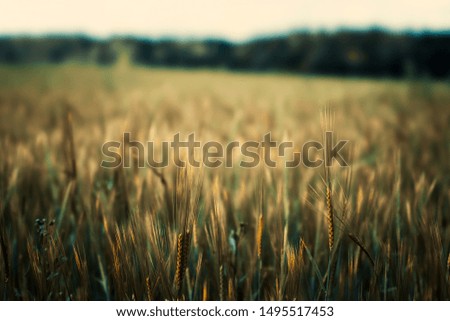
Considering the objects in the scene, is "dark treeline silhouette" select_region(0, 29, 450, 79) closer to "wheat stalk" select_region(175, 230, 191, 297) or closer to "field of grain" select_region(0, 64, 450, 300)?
"field of grain" select_region(0, 64, 450, 300)

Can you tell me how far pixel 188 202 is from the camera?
574 millimetres

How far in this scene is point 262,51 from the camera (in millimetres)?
4297

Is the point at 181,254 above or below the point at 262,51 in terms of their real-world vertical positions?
below

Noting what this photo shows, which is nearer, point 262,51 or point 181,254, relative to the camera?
point 181,254

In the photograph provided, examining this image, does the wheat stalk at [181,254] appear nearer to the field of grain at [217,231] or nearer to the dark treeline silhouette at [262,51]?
the field of grain at [217,231]

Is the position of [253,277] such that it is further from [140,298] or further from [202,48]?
[202,48]

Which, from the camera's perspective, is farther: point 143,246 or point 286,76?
point 286,76

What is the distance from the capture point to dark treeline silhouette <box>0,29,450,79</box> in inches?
130

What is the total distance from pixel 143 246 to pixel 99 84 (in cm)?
412

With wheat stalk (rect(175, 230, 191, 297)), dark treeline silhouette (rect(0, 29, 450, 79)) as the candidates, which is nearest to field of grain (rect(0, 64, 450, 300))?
wheat stalk (rect(175, 230, 191, 297))

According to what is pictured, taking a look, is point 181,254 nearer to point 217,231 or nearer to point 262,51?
point 217,231

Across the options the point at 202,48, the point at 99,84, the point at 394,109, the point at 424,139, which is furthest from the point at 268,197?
the point at 99,84

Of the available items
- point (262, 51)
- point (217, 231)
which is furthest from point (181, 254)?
point (262, 51)

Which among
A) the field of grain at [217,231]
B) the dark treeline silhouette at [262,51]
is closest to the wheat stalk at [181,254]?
the field of grain at [217,231]
